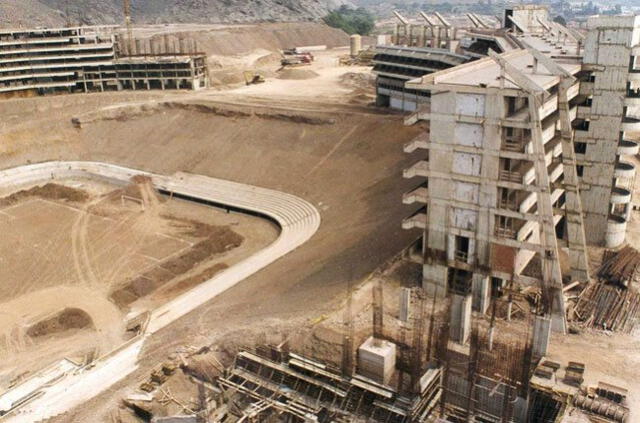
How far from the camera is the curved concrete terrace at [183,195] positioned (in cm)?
2828

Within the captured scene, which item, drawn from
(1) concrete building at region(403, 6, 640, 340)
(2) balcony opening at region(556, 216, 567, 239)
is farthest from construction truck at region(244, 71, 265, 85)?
(2) balcony opening at region(556, 216, 567, 239)

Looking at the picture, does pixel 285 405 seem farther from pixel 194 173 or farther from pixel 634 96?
pixel 194 173

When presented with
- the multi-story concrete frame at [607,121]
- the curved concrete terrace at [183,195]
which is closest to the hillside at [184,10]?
the curved concrete terrace at [183,195]

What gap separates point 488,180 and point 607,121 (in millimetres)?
12486

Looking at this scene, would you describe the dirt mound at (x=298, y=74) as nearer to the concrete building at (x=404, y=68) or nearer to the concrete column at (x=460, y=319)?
the concrete building at (x=404, y=68)

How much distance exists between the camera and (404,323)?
30.8 m

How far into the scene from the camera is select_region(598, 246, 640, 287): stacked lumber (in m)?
34.4

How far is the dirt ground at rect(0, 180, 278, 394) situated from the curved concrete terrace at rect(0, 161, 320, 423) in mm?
1626

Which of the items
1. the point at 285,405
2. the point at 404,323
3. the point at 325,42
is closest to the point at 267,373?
the point at 285,405

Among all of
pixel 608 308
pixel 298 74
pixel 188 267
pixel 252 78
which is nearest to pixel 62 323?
pixel 188 267

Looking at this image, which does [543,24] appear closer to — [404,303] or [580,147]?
[580,147]

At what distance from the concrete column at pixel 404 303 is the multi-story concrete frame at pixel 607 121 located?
15968mm

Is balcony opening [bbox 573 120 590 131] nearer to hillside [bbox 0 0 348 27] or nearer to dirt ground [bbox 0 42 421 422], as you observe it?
dirt ground [bbox 0 42 421 422]

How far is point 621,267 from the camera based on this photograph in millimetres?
35500
